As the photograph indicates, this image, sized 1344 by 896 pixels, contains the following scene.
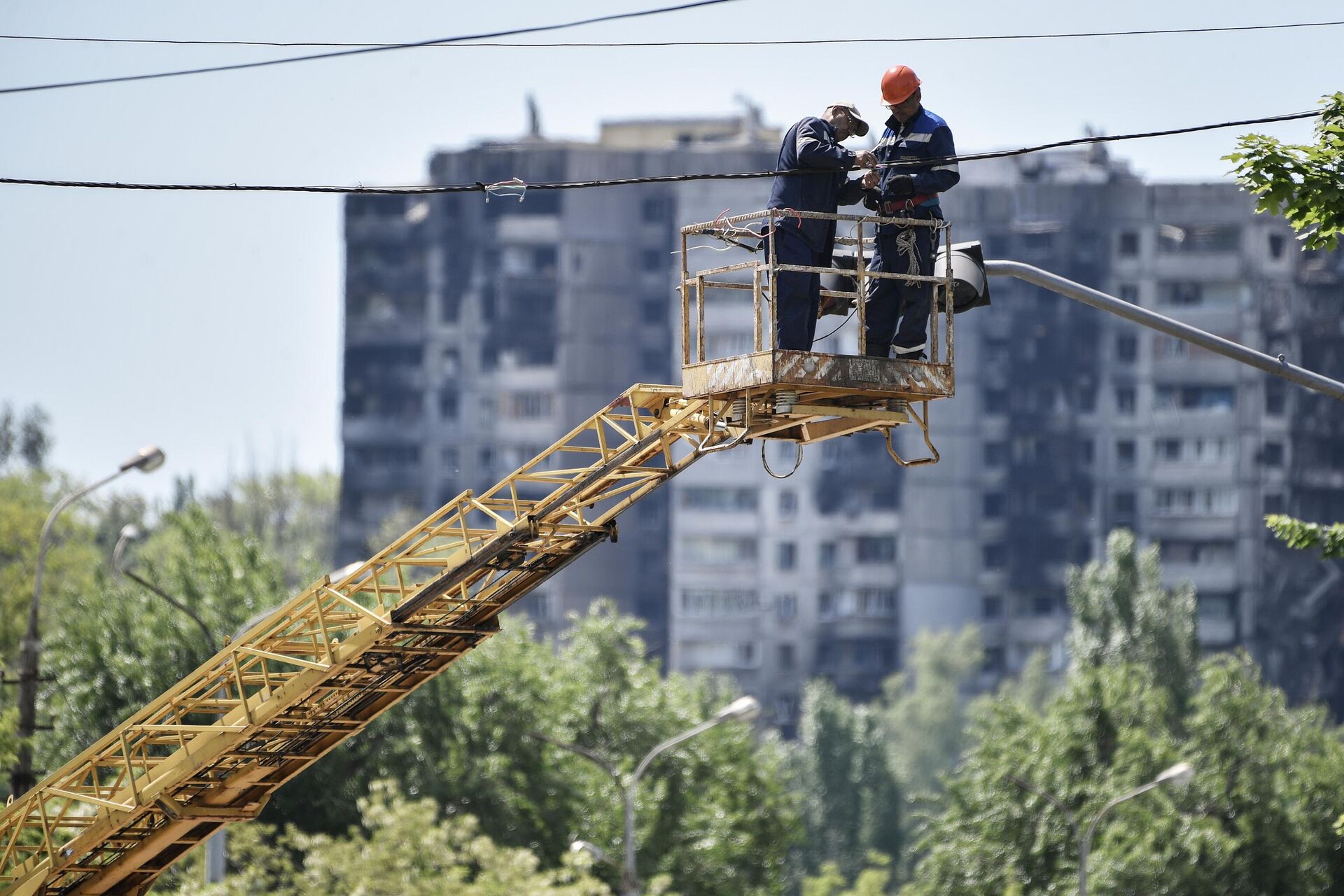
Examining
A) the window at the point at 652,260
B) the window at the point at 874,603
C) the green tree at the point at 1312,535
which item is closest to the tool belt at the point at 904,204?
the green tree at the point at 1312,535

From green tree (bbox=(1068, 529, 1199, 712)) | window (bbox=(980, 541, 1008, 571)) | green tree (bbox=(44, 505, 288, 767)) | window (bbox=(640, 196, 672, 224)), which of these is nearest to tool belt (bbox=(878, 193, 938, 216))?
green tree (bbox=(44, 505, 288, 767))

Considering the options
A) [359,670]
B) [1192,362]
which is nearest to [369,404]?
[1192,362]

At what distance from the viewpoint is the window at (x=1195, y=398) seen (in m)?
99.4

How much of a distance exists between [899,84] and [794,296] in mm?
1664

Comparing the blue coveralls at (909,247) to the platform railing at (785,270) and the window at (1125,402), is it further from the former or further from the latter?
the window at (1125,402)

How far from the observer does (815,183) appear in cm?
1285

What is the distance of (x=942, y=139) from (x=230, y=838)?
23.2 meters

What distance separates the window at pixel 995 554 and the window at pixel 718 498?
40.1ft

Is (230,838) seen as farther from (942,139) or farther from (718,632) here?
(718,632)

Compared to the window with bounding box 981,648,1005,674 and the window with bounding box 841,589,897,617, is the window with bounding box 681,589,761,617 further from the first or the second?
the window with bounding box 981,648,1005,674

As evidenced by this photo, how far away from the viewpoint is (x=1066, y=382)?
99.1m

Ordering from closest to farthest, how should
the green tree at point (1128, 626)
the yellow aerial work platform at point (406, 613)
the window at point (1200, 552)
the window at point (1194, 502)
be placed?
the yellow aerial work platform at point (406, 613)
the green tree at point (1128, 626)
the window at point (1200, 552)
the window at point (1194, 502)

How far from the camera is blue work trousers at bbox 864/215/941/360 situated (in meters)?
12.9

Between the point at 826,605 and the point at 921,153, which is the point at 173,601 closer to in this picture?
the point at 921,153
